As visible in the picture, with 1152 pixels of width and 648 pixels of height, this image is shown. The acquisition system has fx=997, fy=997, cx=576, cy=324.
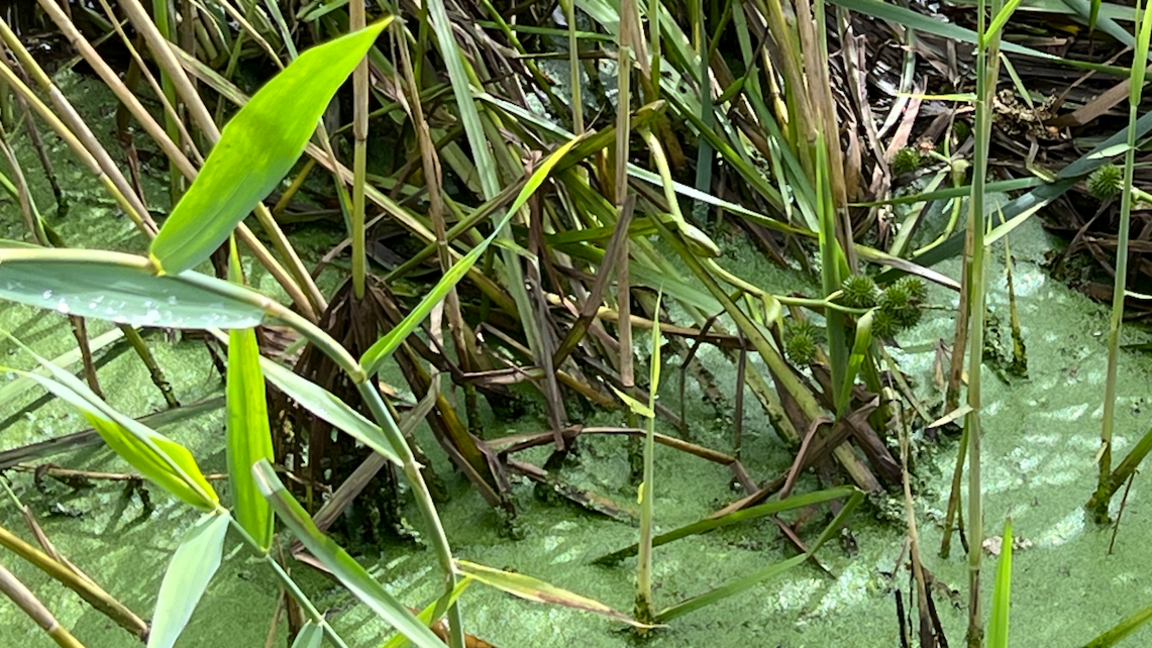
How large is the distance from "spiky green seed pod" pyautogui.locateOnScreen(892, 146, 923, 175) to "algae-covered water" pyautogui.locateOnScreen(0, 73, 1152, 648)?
10.6 inches

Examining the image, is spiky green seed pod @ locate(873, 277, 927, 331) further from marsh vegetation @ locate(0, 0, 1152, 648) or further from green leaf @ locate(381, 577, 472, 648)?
green leaf @ locate(381, 577, 472, 648)

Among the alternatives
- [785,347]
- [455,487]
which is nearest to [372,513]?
[455,487]

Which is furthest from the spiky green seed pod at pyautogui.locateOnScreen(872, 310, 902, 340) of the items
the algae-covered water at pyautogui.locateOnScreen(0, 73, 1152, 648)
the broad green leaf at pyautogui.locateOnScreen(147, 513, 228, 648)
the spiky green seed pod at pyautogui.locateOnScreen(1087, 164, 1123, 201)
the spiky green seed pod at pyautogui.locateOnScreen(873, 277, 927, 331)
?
the broad green leaf at pyautogui.locateOnScreen(147, 513, 228, 648)

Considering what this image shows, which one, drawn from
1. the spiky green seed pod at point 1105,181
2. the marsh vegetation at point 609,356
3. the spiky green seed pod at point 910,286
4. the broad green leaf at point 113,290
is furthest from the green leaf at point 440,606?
the spiky green seed pod at point 1105,181

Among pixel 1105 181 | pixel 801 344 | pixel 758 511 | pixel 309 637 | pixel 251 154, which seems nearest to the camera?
pixel 251 154

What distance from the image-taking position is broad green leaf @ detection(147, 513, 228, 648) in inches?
10.3

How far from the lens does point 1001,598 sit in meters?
0.41

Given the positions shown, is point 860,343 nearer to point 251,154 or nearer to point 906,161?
point 906,161

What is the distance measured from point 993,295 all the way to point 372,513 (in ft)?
2.25

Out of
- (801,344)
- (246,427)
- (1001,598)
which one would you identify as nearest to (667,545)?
(801,344)

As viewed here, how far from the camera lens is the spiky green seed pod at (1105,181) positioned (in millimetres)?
977

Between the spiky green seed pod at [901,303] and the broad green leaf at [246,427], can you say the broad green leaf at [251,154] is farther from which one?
the spiky green seed pod at [901,303]

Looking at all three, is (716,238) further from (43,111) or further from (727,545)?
(43,111)

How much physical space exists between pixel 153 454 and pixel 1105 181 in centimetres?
96
